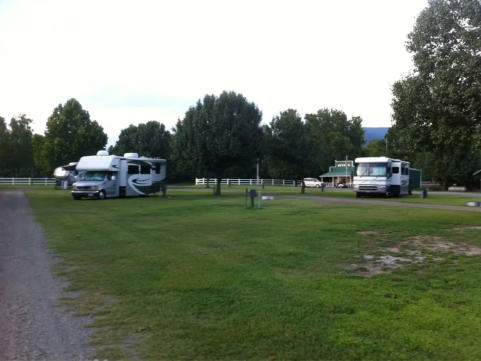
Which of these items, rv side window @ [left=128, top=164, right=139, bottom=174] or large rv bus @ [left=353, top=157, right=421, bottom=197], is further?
large rv bus @ [left=353, top=157, right=421, bottom=197]

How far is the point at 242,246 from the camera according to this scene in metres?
10.1

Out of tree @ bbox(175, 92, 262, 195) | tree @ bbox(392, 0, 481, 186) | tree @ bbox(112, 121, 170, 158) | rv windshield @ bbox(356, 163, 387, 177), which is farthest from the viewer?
tree @ bbox(112, 121, 170, 158)

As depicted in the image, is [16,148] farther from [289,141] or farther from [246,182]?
[289,141]

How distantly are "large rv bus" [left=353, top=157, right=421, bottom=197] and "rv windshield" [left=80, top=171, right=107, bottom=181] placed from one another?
18479 millimetres

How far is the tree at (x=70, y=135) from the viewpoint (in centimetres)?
5741

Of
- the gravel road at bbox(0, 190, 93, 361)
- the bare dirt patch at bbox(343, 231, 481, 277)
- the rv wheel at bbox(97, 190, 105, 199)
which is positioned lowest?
the gravel road at bbox(0, 190, 93, 361)

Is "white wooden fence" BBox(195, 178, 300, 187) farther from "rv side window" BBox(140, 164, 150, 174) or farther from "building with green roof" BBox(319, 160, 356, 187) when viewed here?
"rv side window" BBox(140, 164, 150, 174)

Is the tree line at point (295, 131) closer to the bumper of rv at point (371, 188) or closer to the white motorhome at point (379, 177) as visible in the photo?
the white motorhome at point (379, 177)

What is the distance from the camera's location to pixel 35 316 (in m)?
5.27

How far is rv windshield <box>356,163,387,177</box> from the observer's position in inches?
1326

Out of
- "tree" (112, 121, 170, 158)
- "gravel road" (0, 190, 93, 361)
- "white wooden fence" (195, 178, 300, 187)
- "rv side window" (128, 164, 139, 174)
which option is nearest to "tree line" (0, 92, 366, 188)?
"rv side window" (128, 164, 139, 174)

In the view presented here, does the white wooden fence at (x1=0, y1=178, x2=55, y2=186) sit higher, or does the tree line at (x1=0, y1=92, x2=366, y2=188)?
the tree line at (x1=0, y1=92, x2=366, y2=188)

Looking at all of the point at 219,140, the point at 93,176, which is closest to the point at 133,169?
the point at 93,176

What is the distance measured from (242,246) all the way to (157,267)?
8.92 ft
